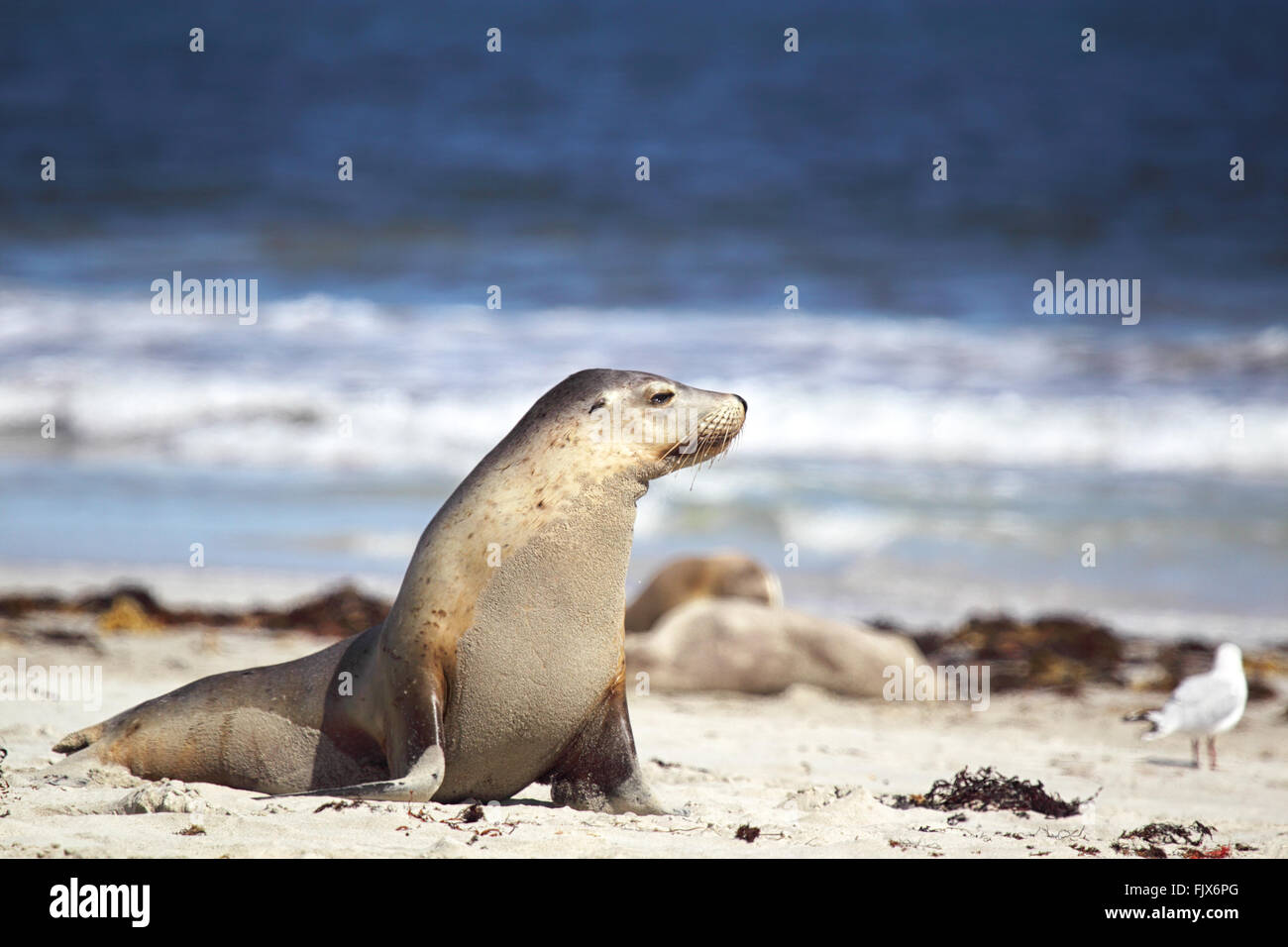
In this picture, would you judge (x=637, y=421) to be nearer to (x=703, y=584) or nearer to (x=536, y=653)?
(x=536, y=653)

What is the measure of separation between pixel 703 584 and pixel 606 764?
16.5 feet

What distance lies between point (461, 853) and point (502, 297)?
18.5 metres

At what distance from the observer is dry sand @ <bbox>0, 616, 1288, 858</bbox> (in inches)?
149

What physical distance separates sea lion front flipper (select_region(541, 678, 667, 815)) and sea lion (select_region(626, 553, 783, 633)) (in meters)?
4.72

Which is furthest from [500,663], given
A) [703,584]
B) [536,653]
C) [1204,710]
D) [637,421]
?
[703,584]

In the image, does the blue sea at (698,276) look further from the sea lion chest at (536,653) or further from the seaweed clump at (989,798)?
the sea lion chest at (536,653)

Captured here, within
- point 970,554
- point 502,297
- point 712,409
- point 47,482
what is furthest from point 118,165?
point 712,409

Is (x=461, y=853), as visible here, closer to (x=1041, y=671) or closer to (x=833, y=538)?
(x=1041, y=671)

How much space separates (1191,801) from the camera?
18.3 feet

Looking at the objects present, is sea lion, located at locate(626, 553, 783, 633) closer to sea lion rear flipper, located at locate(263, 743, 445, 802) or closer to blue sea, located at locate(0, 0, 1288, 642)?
blue sea, located at locate(0, 0, 1288, 642)

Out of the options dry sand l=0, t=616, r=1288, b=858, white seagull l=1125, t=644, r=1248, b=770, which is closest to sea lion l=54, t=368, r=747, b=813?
dry sand l=0, t=616, r=1288, b=858

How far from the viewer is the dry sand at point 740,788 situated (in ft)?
12.4

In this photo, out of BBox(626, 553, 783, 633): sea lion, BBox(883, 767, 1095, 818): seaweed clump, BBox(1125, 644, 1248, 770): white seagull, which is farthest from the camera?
BBox(626, 553, 783, 633): sea lion

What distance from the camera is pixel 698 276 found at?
22.0m
